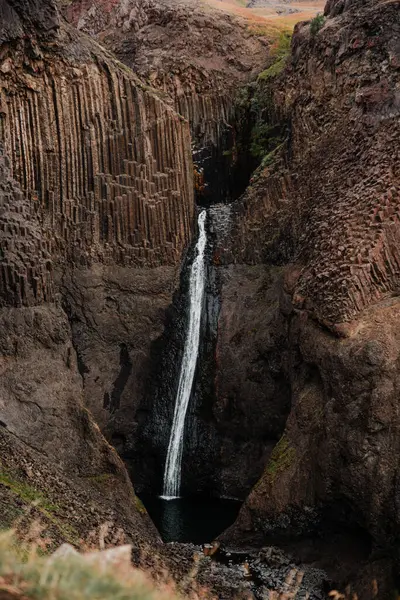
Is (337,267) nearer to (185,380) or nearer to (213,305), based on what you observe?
(213,305)

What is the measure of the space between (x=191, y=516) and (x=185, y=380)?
466cm

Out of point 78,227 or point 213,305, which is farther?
point 213,305

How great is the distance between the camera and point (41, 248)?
21922 millimetres

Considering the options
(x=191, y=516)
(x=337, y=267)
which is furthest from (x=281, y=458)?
(x=337, y=267)

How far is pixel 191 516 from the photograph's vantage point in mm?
21609

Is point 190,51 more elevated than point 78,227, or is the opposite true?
point 190,51

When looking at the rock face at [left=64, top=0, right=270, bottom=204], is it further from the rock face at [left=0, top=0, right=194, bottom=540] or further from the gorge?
the rock face at [left=0, top=0, right=194, bottom=540]

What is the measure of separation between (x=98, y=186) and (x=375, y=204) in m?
9.37

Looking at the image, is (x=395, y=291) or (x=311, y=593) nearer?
(x=311, y=593)

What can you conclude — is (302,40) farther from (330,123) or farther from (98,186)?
(98,186)

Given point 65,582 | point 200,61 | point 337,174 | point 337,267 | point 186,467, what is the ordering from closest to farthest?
1. point 65,582
2. point 337,267
3. point 337,174
4. point 186,467
5. point 200,61

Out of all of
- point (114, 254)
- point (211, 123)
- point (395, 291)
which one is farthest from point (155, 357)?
point (211, 123)

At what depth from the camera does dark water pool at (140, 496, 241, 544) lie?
65.4ft

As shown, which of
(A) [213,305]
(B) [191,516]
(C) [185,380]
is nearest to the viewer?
(B) [191,516]
